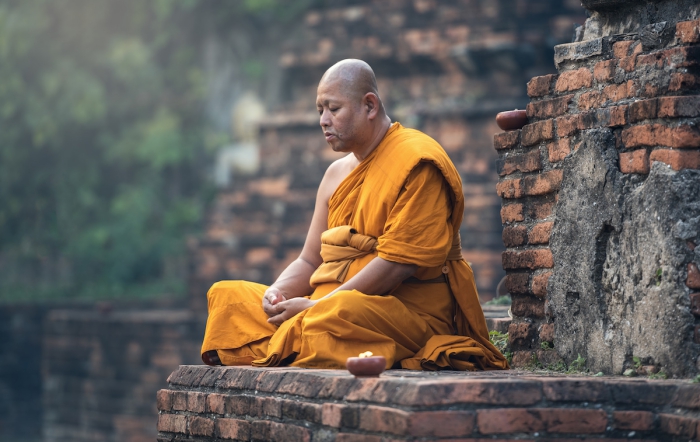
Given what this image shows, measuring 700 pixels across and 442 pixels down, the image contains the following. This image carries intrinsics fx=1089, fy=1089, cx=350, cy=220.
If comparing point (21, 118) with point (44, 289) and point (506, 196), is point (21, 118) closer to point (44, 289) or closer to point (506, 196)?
point (44, 289)

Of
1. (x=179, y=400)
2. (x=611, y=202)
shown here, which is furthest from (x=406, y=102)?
(x=611, y=202)

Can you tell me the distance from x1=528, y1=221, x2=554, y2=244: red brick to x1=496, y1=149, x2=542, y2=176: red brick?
230 millimetres

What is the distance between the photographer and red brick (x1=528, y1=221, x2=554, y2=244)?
409 cm

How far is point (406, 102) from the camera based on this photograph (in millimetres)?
9891

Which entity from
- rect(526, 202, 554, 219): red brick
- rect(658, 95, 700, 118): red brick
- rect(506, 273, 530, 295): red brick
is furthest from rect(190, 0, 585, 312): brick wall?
rect(658, 95, 700, 118): red brick

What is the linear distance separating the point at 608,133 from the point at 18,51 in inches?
477

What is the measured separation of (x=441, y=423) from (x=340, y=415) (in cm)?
37

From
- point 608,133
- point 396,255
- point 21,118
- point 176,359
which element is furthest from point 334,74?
point 21,118

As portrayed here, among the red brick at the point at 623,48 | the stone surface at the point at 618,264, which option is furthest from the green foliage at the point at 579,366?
the red brick at the point at 623,48

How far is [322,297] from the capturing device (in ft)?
13.3

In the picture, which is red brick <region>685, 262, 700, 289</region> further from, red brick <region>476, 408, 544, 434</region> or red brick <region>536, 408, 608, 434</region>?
red brick <region>476, 408, 544, 434</region>

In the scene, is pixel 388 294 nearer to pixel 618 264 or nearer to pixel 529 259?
pixel 529 259

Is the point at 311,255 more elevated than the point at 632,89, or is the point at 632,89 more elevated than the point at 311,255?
the point at 632,89

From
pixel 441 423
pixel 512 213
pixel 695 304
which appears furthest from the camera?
pixel 512 213
